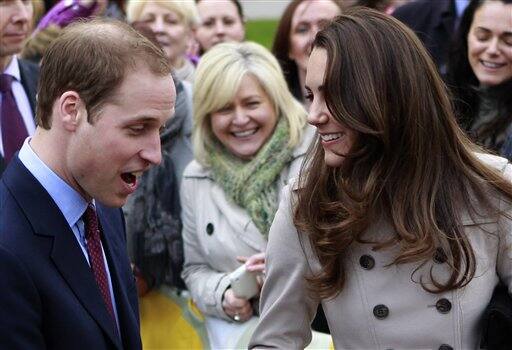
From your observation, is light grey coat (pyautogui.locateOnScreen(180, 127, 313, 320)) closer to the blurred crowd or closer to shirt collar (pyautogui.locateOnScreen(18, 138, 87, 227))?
the blurred crowd

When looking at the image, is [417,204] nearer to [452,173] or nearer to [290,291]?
[452,173]

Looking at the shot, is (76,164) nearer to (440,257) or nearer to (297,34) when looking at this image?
(440,257)

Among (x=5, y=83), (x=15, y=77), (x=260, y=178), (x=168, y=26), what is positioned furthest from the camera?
(x=168, y=26)

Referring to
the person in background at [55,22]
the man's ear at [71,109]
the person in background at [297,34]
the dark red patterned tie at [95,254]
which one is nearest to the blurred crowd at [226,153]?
the person in background at [297,34]

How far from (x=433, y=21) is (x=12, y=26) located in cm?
253

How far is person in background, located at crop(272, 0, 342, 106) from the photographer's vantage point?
5855 millimetres

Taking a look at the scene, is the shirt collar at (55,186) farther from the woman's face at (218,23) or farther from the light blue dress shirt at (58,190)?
A: the woman's face at (218,23)

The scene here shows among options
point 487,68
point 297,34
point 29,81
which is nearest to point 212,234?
point 29,81

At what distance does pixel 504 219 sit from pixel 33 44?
14.6 feet

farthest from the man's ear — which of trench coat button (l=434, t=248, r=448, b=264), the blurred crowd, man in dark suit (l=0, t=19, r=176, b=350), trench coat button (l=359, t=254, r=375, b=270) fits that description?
the blurred crowd

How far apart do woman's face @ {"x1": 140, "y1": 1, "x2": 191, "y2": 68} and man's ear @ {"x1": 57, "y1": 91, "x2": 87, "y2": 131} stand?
3.82 metres

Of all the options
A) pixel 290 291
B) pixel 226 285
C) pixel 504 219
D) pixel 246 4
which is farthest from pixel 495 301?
pixel 246 4

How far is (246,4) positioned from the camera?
2019 centimetres

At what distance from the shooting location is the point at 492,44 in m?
4.75
